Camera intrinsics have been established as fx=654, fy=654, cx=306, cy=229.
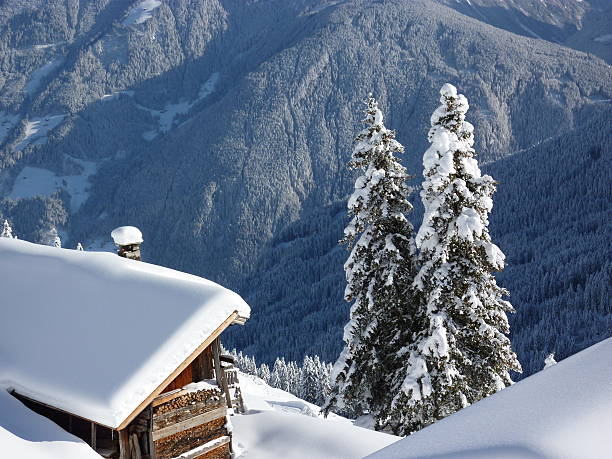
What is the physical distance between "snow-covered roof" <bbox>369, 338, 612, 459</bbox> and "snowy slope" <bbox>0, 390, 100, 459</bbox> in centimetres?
749

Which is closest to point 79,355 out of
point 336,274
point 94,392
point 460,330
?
point 94,392

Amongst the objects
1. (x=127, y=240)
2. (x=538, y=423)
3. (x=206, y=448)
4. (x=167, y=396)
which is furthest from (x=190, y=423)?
(x=538, y=423)

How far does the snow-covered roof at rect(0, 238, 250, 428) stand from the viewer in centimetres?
1047

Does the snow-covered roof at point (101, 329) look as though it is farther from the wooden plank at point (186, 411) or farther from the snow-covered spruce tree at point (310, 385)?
the snow-covered spruce tree at point (310, 385)

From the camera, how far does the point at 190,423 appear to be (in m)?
12.3

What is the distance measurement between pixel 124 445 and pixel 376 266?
26.5ft

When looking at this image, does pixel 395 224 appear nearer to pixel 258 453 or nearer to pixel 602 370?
pixel 258 453

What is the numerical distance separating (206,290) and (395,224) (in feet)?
22.6

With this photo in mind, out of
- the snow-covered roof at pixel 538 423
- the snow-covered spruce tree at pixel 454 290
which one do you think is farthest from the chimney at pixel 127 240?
the snow-covered roof at pixel 538 423

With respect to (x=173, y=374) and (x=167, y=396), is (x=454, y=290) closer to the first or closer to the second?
(x=167, y=396)

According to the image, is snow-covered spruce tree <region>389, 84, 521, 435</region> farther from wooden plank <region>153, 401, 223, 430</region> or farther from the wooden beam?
the wooden beam

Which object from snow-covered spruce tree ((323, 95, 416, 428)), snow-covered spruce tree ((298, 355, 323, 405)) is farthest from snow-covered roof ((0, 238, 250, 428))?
snow-covered spruce tree ((298, 355, 323, 405))

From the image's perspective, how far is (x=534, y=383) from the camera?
12.6 feet

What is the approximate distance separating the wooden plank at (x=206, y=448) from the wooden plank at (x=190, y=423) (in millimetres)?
433
